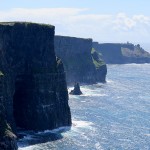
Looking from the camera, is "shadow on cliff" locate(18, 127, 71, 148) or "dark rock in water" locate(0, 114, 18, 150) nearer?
"dark rock in water" locate(0, 114, 18, 150)

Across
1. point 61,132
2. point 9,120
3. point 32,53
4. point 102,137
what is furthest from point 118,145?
point 32,53

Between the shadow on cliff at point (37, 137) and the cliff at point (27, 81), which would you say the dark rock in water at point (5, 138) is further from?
the cliff at point (27, 81)

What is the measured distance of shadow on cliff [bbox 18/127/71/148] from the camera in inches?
6797

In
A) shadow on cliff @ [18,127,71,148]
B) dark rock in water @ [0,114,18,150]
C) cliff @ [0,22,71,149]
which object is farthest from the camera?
cliff @ [0,22,71,149]

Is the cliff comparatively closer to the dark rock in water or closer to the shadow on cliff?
the shadow on cliff

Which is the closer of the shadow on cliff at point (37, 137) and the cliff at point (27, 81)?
the shadow on cliff at point (37, 137)

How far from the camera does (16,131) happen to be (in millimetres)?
179250

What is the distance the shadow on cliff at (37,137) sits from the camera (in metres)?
173

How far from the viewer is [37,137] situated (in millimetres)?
181500

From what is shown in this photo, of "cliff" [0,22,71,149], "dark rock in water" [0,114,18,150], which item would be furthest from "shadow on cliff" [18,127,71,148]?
"dark rock in water" [0,114,18,150]

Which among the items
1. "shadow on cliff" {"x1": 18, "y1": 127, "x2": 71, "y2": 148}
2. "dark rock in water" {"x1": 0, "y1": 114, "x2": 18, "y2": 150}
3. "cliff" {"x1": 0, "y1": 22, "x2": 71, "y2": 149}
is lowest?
"shadow on cliff" {"x1": 18, "y1": 127, "x2": 71, "y2": 148}

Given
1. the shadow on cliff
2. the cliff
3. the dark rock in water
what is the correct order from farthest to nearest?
the cliff, the shadow on cliff, the dark rock in water

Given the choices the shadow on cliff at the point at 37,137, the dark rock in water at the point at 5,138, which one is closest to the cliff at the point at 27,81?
the shadow on cliff at the point at 37,137

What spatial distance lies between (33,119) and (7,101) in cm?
2036
